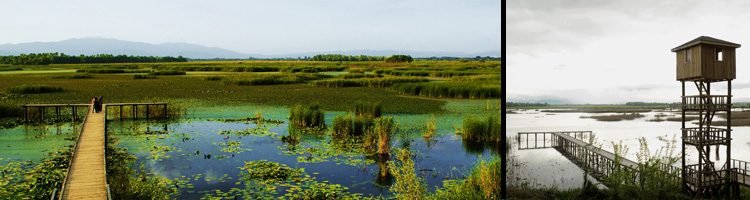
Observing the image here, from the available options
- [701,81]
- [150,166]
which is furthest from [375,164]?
[701,81]

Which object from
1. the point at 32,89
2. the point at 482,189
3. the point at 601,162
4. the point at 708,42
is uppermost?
the point at 708,42

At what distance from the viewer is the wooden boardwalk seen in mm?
5648

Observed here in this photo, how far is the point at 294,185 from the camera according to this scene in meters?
7.23

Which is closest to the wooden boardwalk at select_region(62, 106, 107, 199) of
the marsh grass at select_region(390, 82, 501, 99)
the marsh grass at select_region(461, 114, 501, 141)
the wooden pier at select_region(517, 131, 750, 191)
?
the wooden pier at select_region(517, 131, 750, 191)

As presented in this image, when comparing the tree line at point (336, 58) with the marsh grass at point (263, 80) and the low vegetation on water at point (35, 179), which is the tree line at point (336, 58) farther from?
the low vegetation on water at point (35, 179)

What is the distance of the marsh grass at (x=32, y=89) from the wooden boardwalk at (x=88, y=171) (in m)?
10.9

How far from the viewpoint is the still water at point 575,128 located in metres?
12.8

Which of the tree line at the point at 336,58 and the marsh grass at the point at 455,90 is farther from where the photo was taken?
the tree line at the point at 336,58

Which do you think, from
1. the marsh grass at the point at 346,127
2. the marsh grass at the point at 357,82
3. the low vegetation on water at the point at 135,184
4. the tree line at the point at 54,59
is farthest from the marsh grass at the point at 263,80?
the low vegetation on water at the point at 135,184

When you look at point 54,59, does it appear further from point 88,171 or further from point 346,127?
point 88,171

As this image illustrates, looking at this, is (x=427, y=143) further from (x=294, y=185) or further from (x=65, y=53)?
(x=65, y=53)

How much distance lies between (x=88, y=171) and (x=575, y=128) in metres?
21.8

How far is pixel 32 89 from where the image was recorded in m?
18.0

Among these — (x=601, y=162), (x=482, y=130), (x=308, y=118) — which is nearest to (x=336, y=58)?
(x=308, y=118)
